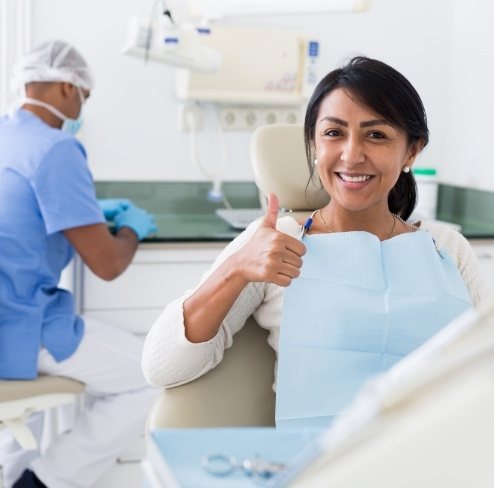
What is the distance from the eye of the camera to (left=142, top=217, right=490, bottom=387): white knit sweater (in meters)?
1.39

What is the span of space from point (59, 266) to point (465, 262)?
104 centimetres

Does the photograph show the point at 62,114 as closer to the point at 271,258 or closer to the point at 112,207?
the point at 112,207

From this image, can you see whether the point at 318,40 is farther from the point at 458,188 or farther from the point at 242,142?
the point at 458,188

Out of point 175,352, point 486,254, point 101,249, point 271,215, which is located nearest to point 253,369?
point 175,352

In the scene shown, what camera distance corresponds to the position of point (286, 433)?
0.86m

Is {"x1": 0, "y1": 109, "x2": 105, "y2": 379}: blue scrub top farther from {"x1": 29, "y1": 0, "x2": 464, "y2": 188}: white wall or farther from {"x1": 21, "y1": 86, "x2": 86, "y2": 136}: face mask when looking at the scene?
{"x1": 29, "y1": 0, "x2": 464, "y2": 188}: white wall

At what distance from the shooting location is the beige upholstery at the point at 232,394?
4.50 feet

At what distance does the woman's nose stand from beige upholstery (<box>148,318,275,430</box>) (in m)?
0.35

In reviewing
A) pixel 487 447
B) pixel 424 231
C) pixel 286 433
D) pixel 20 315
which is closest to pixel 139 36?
pixel 20 315

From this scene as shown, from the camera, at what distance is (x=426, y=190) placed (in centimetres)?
290

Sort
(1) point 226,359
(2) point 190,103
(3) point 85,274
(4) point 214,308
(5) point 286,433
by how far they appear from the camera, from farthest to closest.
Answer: (2) point 190,103 < (3) point 85,274 < (1) point 226,359 < (4) point 214,308 < (5) point 286,433

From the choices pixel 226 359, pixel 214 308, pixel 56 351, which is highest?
pixel 214 308

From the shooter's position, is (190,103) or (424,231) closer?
(424,231)

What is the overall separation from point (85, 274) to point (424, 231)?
1.06m
